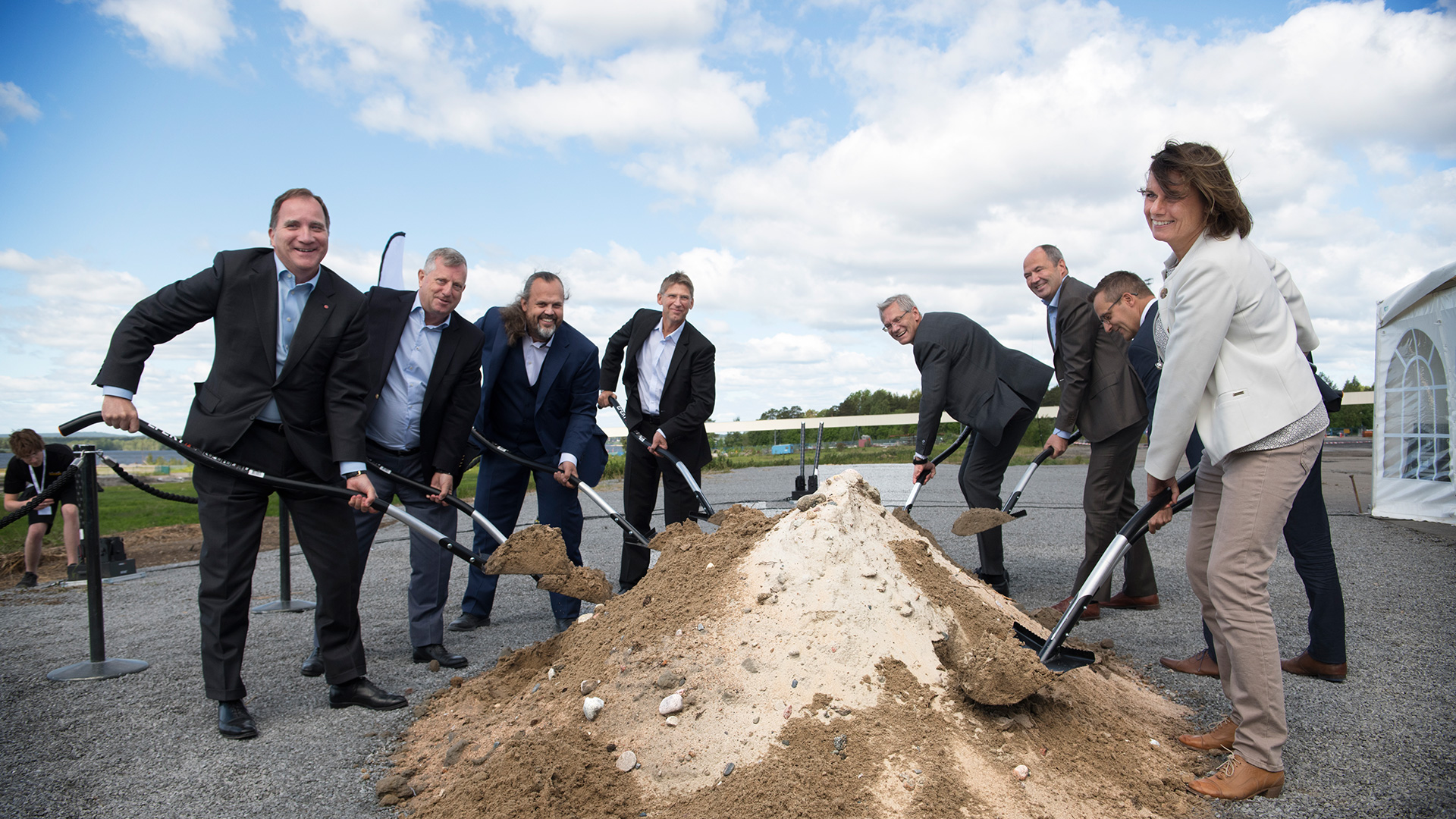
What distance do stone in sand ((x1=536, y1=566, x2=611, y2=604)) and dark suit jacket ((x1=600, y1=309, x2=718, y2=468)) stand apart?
1.83 m

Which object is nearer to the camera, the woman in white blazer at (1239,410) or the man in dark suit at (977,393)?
the woman in white blazer at (1239,410)

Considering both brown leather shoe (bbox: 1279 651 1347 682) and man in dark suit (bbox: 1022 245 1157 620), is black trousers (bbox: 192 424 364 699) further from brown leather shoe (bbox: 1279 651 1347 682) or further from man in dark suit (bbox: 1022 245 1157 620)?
brown leather shoe (bbox: 1279 651 1347 682)

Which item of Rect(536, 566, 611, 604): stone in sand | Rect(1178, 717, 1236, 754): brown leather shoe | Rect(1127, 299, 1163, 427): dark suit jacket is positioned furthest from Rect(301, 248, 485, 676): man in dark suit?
Rect(1127, 299, 1163, 427): dark suit jacket

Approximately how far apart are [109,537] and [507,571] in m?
6.16

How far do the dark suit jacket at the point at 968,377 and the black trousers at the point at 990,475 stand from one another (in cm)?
8

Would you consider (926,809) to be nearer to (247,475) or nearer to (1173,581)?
(247,475)

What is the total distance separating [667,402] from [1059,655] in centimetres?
336

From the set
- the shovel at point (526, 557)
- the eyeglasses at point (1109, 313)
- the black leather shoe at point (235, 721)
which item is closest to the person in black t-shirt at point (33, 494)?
the black leather shoe at point (235, 721)

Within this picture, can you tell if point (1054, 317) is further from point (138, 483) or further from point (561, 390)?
point (138, 483)

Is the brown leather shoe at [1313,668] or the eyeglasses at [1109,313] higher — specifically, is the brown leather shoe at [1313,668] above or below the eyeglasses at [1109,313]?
below

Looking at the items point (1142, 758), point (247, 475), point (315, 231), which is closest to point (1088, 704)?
point (1142, 758)

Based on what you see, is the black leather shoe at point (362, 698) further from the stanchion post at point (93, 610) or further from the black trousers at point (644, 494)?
the black trousers at point (644, 494)

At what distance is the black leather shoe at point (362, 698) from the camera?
11.4 feet

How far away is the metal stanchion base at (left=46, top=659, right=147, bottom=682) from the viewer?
155 inches
